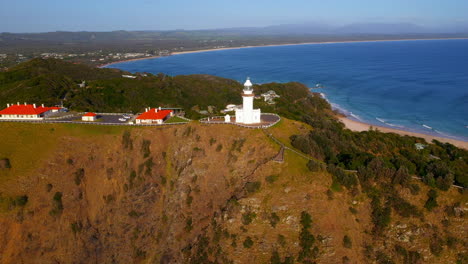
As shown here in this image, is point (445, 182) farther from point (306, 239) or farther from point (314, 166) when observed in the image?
point (306, 239)

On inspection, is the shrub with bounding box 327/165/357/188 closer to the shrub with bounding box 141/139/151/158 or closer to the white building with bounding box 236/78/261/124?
the white building with bounding box 236/78/261/124

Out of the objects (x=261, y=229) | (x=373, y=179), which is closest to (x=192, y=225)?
(x=261, y=229)

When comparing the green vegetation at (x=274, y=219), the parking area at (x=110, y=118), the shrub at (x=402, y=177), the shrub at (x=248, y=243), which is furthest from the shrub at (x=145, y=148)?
the shrub at (x=402, y=177)

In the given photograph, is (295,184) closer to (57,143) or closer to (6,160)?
(57,143)

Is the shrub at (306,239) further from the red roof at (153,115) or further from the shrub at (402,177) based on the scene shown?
the red roof at (153,115)

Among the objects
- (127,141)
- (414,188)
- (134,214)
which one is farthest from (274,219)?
(127,141)
